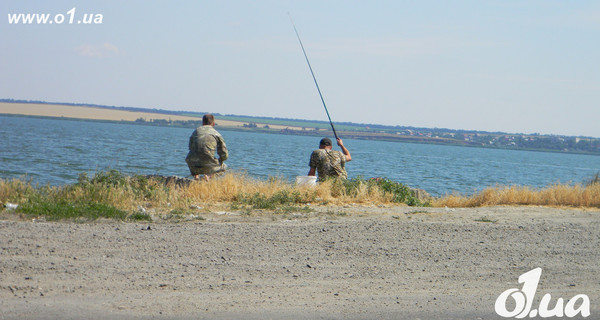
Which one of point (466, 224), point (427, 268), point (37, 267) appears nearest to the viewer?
point (37, 267)

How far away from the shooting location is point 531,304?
20.3ft

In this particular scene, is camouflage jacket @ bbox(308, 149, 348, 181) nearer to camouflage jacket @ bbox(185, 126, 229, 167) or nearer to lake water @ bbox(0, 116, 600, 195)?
lake water @ bbox(0, 116, 600, 195)

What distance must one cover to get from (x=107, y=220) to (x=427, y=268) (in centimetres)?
411

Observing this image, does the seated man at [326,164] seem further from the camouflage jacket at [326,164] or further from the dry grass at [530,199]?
the dry grass at [530,199]

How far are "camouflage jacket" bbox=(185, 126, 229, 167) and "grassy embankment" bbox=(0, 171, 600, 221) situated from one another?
1.93 ft

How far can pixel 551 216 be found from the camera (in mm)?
11461

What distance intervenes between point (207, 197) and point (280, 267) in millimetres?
5091

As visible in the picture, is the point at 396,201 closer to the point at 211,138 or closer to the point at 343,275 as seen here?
the point at 211,138

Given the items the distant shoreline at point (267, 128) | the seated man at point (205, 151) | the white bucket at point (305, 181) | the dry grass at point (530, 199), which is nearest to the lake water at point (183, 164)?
the white bucket at point (305, 181)

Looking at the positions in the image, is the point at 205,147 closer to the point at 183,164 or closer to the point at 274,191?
the point at 274,191

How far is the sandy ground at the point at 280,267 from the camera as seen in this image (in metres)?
5.58

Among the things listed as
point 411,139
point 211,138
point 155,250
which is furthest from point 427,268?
point 411,139

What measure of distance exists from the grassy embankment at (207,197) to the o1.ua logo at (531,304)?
15.5 feet

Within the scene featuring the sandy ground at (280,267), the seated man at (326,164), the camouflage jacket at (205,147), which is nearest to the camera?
the sandy ground at (280,267)
